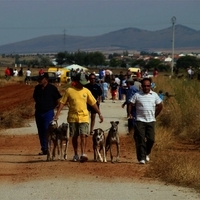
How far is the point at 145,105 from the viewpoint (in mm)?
15141

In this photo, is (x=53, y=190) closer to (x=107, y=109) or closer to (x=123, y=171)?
(x=123, y=171)

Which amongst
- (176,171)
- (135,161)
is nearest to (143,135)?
(135,161)

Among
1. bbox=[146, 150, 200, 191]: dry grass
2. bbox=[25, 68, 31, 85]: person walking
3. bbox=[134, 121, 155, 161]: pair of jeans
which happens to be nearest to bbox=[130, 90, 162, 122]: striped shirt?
bbox=[134, 121, 155, 161]: pair of jeans

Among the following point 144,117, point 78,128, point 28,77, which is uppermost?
point 144,117

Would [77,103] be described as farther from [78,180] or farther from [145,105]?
[78,180]

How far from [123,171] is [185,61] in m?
89.6

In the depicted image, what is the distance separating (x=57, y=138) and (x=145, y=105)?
7.43ft

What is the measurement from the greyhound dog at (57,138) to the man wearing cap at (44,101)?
885mm

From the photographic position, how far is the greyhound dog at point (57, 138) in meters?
16.1

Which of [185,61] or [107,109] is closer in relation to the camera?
[107,109]

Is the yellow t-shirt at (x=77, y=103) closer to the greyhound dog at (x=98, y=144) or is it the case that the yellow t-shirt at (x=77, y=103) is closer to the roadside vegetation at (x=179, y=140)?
the greyhound dog at (x=98, y=144)

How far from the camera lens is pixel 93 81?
799 inches

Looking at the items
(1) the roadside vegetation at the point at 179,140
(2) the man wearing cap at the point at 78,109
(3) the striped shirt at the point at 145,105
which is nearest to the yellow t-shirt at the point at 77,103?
(2) the man wearing cap at the point at 78,109

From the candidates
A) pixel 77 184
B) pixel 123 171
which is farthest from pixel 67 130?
pixel 77 184
